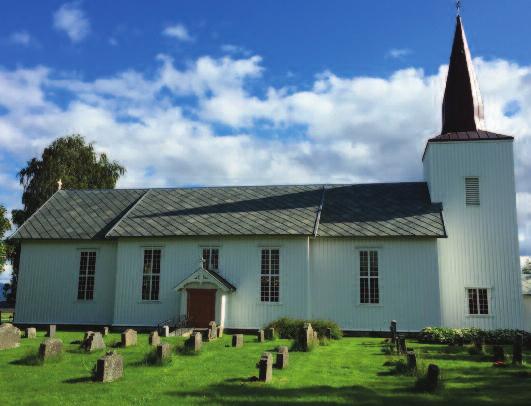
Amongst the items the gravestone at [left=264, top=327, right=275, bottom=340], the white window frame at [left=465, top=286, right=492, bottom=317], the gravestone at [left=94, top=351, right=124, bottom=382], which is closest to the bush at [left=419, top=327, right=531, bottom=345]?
the white window frame at [left=465, top=286, right=492, bottom=317]

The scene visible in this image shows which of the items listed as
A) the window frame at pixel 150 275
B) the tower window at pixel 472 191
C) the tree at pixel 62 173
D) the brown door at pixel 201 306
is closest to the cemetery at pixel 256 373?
the brown door at pixel 201 306

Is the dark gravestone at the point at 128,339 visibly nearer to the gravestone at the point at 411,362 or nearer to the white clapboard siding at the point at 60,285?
the white clapboard siding at the point at 60,285

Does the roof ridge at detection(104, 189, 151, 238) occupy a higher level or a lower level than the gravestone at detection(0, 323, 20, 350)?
higher

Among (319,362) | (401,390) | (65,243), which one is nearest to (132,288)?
(65,243)

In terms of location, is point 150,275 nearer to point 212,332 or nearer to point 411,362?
point 212,332

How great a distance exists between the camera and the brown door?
85.4 feet

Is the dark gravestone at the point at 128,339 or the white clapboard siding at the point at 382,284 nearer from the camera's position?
the dark gravestone at the point at 128,339

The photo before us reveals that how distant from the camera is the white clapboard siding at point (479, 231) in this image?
26.1 metres

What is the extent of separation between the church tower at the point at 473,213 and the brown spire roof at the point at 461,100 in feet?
0.17

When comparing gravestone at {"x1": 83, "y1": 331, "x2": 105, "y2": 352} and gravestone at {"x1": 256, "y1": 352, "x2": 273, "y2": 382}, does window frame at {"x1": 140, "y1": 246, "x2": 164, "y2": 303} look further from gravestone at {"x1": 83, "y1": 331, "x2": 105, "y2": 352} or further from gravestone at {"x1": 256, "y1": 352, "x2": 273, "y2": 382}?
gravestone at {"x1": 256, "y1": 352, "x2": 273, "y2": 382}

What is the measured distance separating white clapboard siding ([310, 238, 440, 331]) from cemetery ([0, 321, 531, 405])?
18.4 feet

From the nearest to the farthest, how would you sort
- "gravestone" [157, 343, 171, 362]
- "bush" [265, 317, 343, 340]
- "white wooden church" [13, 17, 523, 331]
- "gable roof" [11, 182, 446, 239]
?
"gravestone" [157, 343, 171, 362] → "bush" [265, 317, 343, 340] → "white wooden church" [13, 17, 523, 331] → "gable roof" [11, 182, 446, 239]

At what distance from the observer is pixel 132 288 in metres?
27.4

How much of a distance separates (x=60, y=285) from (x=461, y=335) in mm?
20272
